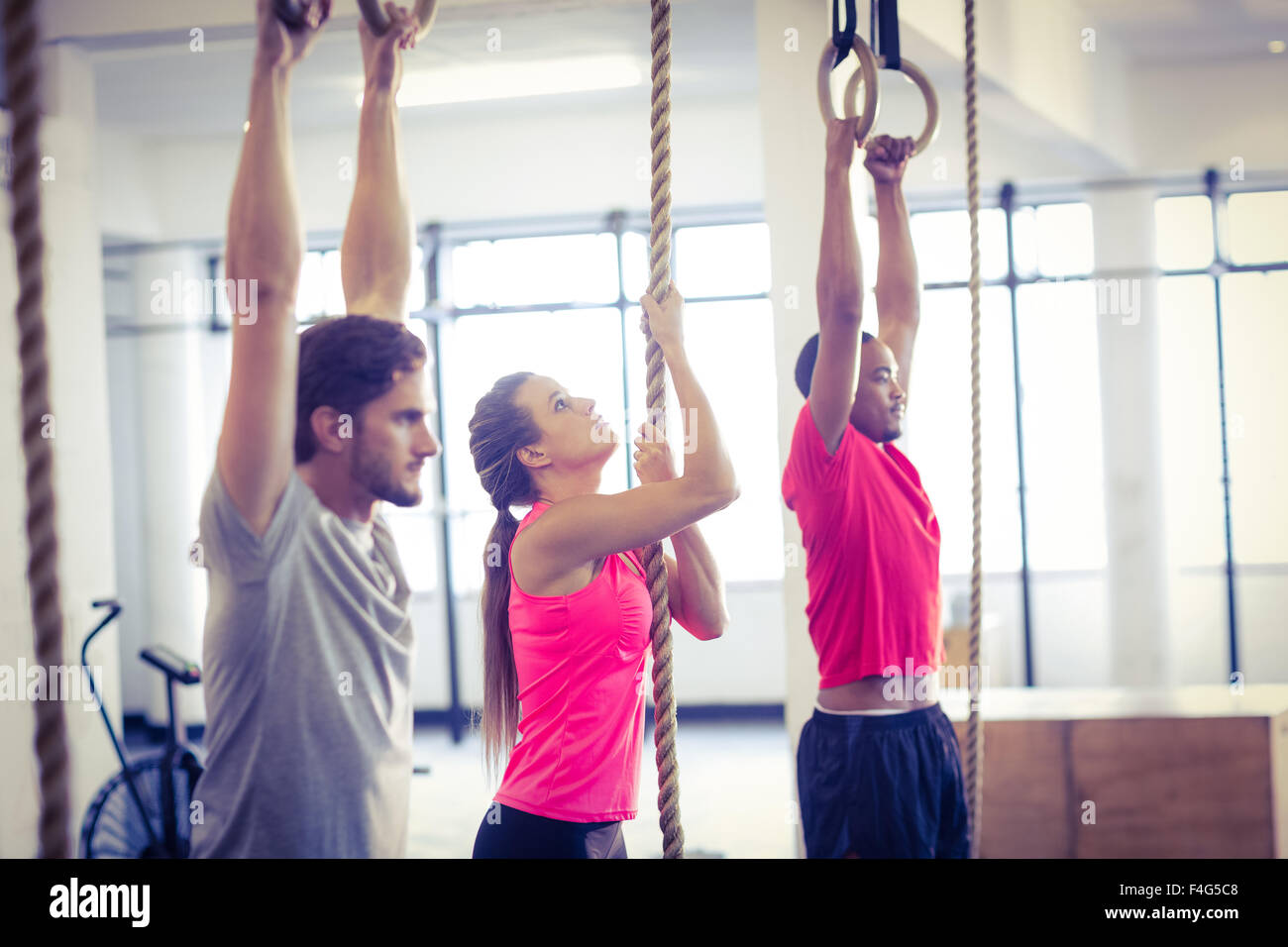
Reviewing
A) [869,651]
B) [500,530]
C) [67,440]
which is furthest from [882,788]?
[67,440]

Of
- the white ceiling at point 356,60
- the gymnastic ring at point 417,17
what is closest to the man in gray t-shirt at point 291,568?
the gymnastic ring at point 417,17

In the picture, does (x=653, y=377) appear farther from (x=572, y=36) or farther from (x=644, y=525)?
(x=572, y=36)

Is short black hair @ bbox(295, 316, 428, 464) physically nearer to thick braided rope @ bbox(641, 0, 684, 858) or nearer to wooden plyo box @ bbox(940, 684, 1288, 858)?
thick braided rope @ bbox(641, 0, 684, 858)

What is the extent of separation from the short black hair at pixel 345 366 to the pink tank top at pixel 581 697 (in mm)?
525

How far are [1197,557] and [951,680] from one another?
2216 millimetres

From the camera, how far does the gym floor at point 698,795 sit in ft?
14.7

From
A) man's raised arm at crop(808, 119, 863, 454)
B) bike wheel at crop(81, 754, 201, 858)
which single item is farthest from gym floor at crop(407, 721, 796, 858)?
man's raised arm at crop(808, 119, 863, 454)

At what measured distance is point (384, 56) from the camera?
1.29m

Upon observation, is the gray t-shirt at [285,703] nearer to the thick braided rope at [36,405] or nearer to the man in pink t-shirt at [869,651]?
the thick braided rope at [36,405]

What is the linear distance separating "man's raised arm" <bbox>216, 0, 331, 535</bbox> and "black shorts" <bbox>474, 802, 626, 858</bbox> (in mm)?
752

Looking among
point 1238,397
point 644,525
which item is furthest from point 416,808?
point 1238,397

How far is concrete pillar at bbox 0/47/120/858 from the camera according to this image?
11.5 ft

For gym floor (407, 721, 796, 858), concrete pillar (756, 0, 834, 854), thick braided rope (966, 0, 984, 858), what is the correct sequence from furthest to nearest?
gym floor (407, 721, 796, 858)
concrete pillar (756, 0, 834, 854)
thick braided rope (966, 0, 984, 858)

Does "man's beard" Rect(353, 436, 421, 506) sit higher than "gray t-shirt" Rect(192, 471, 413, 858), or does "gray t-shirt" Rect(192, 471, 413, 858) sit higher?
"man's beard" Rect(353, 436, 421, 506)
